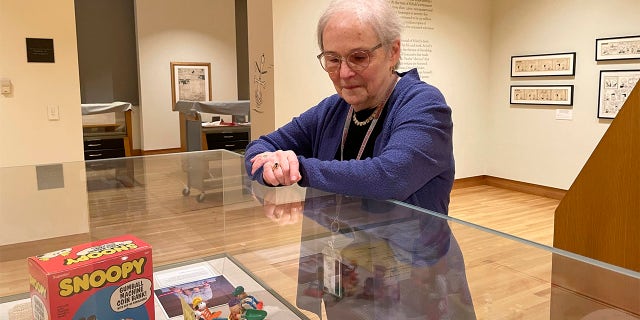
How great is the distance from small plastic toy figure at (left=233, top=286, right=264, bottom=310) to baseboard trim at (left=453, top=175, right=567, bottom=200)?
556 cm

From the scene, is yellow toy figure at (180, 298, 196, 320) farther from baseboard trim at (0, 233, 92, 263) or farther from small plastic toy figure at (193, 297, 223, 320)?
baseboard trim at (0, 233, 92, 263)

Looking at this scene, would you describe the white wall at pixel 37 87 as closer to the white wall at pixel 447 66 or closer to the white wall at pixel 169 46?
the white wall at pixel 447 66

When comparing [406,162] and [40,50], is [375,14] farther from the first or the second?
[40,50]

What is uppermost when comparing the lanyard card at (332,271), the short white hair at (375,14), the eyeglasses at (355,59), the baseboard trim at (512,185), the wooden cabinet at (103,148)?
the short white hair at (375,14)

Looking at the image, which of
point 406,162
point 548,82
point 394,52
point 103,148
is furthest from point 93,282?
point 103,148

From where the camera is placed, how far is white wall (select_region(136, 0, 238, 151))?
30.7ft

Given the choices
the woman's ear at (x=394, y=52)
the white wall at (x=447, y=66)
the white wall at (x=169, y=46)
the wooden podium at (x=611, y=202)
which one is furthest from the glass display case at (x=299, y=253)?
the white wall at (x=169, y=46)

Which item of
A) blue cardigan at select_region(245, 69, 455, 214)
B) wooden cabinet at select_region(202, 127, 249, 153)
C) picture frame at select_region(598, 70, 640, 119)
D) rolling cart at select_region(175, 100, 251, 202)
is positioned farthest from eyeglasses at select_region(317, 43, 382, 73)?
wooden cabinet at select_region(202, 127, 249, 153)

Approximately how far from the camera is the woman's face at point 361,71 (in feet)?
4.43

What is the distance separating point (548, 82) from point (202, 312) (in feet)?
19.3

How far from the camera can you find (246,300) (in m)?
1.15

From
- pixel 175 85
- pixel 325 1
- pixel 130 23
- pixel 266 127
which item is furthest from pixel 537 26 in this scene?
pixel 130 23

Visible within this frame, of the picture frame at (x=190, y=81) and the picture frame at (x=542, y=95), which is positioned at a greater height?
the picture frame at (x=190, y=81)

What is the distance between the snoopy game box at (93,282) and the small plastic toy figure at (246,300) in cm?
23
